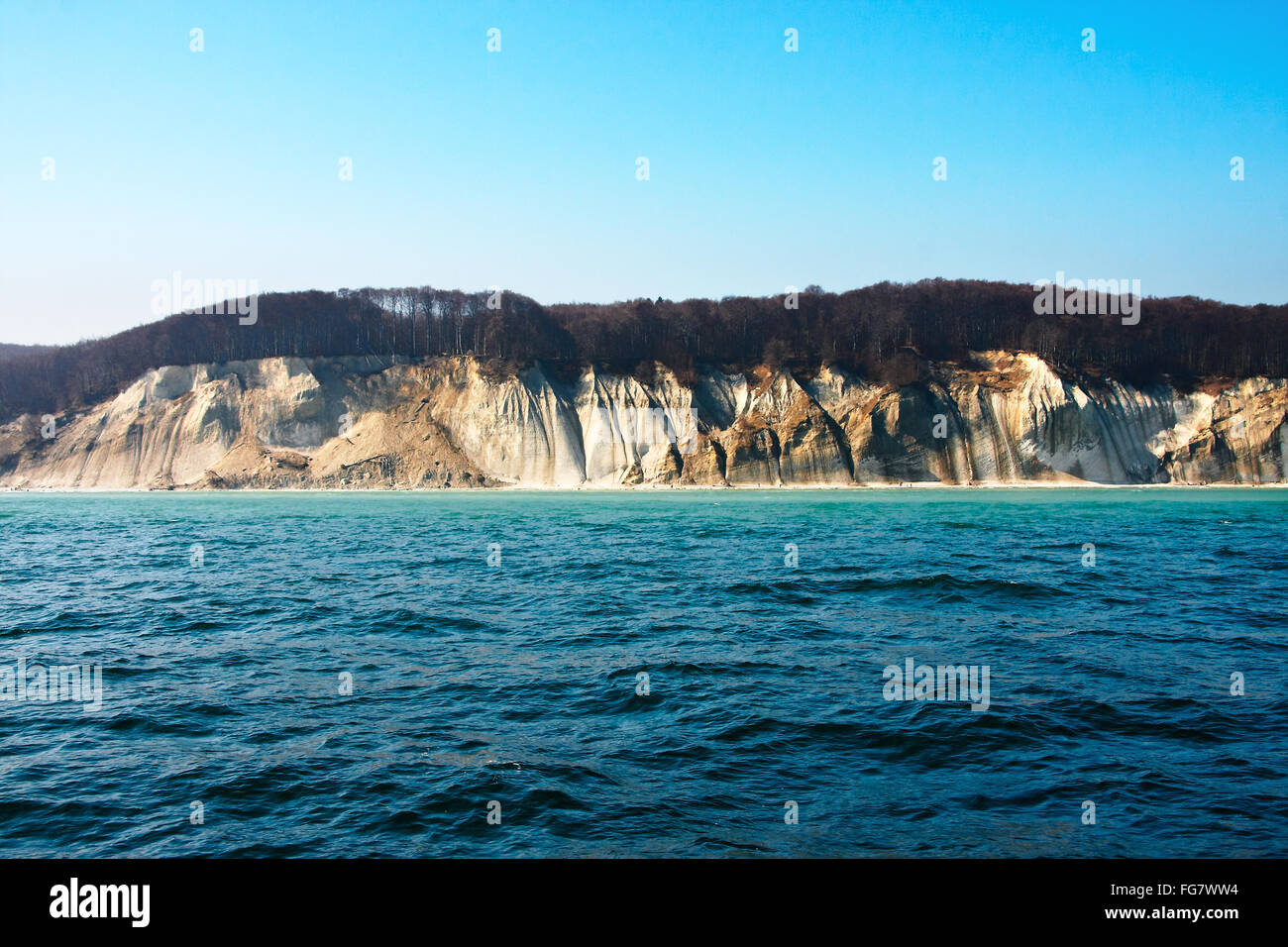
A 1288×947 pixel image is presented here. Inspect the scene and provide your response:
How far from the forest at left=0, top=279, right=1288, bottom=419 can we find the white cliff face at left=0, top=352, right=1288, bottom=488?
361 cm

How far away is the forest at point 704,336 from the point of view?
9606 centimetres

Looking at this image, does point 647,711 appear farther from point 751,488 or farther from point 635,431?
point 635,431

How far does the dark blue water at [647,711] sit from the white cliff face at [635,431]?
60317mm

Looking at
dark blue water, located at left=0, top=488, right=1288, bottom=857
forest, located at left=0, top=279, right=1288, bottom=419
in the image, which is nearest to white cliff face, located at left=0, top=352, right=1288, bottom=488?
forest, located at left=0, top=279, right=1288, bottom=419

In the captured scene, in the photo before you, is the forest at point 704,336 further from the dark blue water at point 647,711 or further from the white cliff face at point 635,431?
the dark blue water at point 647,711

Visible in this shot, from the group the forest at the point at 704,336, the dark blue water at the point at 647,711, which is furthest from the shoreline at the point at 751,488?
→ the dark blue water at the point at 647,711

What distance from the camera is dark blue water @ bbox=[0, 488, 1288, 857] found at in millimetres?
8148

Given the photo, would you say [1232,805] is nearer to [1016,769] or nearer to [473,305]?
[1016,769]

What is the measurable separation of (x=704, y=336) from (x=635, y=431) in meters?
17.1

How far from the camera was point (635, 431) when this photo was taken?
300 feet

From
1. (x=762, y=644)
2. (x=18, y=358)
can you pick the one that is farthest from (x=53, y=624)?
(x=18, y=358)

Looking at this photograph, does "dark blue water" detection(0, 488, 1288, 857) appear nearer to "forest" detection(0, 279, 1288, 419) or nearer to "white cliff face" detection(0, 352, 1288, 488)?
"white cliff face" detection(0, 352, 1288, 488)
